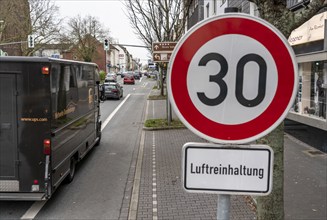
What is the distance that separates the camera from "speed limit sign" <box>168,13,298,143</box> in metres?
1.74

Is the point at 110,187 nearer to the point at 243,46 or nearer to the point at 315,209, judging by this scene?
the point at 315,209

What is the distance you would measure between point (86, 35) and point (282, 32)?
73794mm

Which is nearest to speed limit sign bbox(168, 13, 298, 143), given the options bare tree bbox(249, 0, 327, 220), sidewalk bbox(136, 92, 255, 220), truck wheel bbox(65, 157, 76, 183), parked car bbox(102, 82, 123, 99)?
bare tree bbox(249, 0, 327, 220)

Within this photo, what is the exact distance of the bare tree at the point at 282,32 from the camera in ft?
10.8

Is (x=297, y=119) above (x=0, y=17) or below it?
below

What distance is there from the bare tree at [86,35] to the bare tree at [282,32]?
237 ft

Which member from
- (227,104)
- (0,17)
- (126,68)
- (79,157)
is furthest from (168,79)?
(126,68)

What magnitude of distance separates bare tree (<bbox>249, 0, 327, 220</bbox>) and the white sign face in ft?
5.43

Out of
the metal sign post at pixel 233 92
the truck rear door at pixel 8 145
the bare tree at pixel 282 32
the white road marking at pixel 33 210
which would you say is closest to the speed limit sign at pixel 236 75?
the metal sign post at pixel 233 92

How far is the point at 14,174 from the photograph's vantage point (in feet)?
20.6

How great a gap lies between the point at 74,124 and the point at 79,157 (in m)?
1.07

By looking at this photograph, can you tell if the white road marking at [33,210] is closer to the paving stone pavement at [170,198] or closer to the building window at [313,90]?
the paving stone pavement at [170,198]

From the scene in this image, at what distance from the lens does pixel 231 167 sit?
1.78m

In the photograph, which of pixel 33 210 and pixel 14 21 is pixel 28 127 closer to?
pixel 33 210
